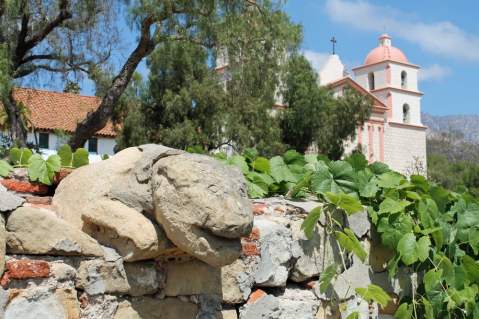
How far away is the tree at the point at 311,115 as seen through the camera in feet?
69.4

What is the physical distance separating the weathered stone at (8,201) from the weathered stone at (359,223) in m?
1.62

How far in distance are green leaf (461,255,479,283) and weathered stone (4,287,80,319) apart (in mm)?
2053

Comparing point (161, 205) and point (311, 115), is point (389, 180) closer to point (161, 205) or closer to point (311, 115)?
point (161, 205)

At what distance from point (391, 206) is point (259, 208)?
675mm

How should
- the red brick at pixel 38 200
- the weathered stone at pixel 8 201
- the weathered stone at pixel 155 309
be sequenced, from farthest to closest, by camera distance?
the red brick at pixel 38 200 → the weathered stone at pixel 155 309 → the weathered stone at pixel 8 201

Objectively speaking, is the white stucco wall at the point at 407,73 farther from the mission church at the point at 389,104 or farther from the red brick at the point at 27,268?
the red brick at the point at 27,268

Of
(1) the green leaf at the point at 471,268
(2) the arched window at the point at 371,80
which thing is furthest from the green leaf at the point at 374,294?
(2) the arched window at the point at 371,80

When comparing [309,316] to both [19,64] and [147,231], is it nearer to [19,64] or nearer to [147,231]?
[147,231]

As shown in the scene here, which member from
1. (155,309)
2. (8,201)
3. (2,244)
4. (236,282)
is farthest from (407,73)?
(2,244)

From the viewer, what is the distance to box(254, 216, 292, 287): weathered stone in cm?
282

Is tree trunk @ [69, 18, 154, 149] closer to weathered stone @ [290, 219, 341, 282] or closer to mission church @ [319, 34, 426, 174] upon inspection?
weathered stone @ [290, 219, 341, 282]

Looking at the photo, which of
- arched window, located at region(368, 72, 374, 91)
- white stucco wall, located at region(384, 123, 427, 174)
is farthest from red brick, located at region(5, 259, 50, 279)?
arched window, located at region(368, 72, 374, 91)

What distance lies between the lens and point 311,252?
305 centimetres

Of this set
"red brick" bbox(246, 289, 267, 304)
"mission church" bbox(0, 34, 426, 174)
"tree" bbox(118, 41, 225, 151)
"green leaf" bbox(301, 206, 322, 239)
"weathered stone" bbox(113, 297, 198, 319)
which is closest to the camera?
"weathered stone" bbox(113, 297, 198, 319)
